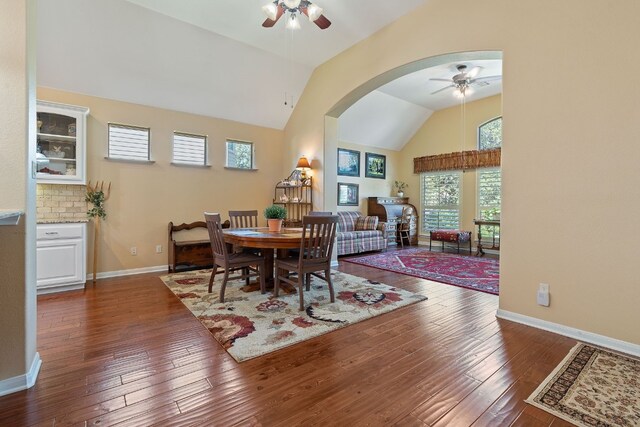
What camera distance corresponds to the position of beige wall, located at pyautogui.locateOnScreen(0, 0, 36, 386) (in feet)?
5.68

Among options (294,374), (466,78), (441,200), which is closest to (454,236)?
(441,200)

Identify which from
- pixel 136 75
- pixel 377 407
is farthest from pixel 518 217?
pixel 136 75

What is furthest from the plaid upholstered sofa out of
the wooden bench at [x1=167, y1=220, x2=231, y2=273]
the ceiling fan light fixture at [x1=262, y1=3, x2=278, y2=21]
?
the ceiling fan light fixture at [x1=262, y1=3, x2=278, y2=21]

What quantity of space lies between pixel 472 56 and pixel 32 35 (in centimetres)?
381

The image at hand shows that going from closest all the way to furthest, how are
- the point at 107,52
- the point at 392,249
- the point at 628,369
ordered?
the point at 628,369
the point at 107,52
the point at 392,249

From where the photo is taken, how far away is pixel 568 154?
98.3 inches

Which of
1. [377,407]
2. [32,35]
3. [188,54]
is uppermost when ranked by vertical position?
[188,54]

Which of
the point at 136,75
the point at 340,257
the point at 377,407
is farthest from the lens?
the point at 340,257

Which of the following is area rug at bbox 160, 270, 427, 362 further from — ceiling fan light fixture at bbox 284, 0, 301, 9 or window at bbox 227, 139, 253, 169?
ceiling fan light fixture at bbox 284, 0, 301, 9

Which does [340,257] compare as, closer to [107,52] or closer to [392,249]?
[392,249]

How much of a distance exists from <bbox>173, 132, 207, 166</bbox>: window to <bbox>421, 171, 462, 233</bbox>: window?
5.83m

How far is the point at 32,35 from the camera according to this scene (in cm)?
193

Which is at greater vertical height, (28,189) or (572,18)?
(572,18)

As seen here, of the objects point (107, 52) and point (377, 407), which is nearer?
point (377, 407)
